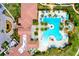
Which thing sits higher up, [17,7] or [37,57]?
[17,7]

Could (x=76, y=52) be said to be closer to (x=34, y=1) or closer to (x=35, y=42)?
(x=35, y=42)

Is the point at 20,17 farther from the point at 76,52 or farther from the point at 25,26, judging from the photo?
the point at 76,52

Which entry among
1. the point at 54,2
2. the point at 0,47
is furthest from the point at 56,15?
the point at 0,47

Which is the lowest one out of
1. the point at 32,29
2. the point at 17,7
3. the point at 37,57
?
the point at 37,57

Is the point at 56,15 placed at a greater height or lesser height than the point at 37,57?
greater

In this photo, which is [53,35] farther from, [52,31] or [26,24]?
[26,24]

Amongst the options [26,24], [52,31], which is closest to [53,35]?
[52,31]

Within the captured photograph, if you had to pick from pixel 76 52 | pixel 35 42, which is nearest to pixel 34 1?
pixel 35 42

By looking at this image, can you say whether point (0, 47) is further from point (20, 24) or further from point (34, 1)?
point (34, 1)
